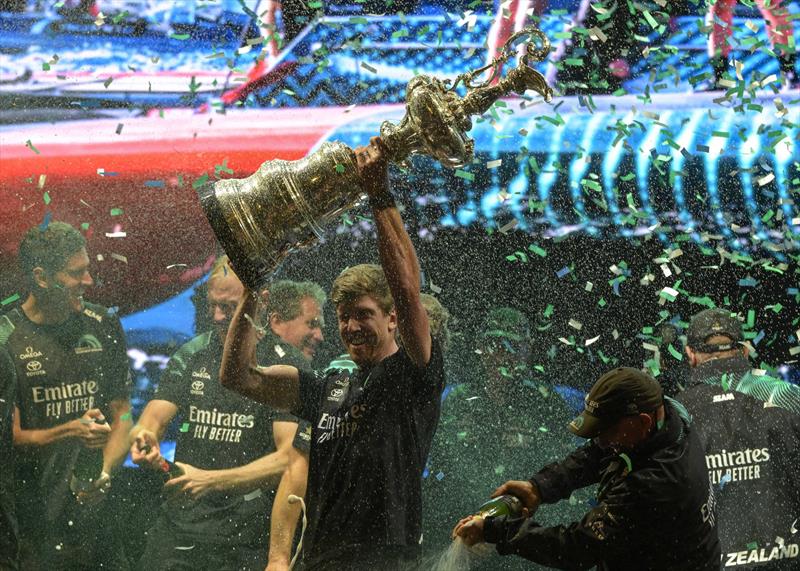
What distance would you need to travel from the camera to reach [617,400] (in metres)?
2.70

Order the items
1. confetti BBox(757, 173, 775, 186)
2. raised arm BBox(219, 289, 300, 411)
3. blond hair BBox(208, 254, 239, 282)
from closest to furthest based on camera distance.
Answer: raised arm BBox(219, 289, 300, 411), blond hair BBox(208, 254, 239, 282), confetti BBox(757, 173, 775, 186)

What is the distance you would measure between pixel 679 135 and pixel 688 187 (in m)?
0.30

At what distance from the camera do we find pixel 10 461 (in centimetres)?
401

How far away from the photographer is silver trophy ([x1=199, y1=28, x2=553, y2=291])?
264 cm

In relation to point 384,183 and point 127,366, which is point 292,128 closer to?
point 127,366

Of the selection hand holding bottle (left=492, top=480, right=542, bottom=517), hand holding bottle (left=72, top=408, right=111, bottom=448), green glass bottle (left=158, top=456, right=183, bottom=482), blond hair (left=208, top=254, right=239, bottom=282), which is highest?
blond hair (left=208, top=254, right=239, bottom=282)

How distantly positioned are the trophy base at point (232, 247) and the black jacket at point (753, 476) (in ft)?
6.26

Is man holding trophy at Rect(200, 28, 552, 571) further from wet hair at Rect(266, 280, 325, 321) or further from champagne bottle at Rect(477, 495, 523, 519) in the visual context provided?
wet hair at Rect(266, 280, 325, 321)

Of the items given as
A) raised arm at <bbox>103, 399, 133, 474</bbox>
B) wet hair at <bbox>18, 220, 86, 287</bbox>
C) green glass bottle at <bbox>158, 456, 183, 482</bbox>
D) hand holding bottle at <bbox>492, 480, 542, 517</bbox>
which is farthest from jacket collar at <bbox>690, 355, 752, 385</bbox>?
wet hair at <bbox>18, 220, 86, 287</bbox>

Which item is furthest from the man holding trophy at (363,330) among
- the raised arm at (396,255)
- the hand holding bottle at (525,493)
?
the hand holding bottle at (525,493)

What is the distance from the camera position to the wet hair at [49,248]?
4223 mm

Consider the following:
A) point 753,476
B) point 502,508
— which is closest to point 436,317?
point 502,508

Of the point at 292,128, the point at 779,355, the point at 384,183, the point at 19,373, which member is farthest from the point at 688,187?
the point at 19,373

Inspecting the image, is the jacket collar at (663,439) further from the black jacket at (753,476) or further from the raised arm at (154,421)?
the raised arm at (154,421)
